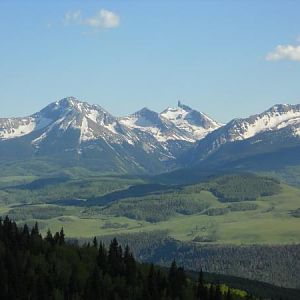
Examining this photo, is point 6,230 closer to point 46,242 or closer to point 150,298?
point 46,242

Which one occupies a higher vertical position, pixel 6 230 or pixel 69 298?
pixel 6 230

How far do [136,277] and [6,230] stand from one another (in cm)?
3650

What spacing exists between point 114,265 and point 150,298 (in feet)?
97.4

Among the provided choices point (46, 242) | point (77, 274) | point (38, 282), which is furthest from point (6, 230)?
point (38, 282)

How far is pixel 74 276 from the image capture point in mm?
157125

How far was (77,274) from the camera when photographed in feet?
532

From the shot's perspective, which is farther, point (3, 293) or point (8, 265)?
point (8, 265)

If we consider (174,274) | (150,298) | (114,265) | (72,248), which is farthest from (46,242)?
(150,298)

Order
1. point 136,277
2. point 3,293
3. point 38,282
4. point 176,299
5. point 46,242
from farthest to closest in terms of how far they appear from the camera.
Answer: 1. point 46,242
2. point 136,277
3. point 176,299
4. point 38,282
5. point 3,293

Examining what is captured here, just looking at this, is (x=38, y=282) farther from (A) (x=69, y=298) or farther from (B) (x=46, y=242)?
(B) (x=46, y=242)

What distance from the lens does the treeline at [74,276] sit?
139500 mm

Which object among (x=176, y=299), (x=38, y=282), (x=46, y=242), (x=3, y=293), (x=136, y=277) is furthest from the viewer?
(x=46, y=242)

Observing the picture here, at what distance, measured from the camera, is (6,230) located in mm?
181000

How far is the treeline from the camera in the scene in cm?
13950
